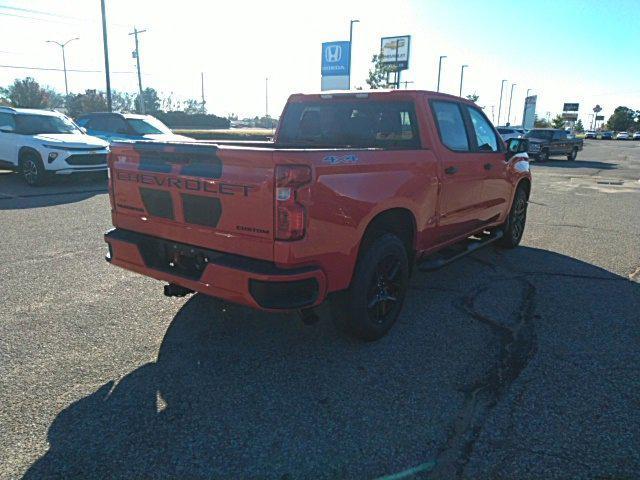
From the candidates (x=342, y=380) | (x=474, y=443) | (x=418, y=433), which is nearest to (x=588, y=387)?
(x=474, y=443)

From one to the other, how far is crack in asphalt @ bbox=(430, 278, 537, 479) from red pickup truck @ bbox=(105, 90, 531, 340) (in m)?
0.78

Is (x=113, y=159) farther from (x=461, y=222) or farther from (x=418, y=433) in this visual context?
(x=461, y=222)

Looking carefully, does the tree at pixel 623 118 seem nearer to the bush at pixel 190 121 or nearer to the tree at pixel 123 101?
the bush at pixel 190 121

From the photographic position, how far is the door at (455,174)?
450 centimetres

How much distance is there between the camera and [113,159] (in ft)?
12.5

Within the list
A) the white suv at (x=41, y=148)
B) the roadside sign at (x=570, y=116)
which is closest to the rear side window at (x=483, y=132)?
the white suv at (x=41, y=148)

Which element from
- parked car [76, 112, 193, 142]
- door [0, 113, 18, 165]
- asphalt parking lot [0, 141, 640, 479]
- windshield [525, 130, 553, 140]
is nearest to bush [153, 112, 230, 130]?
windshield [525, 130, 553, 140]

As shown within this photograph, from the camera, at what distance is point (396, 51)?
132 ft

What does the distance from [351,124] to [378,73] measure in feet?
132

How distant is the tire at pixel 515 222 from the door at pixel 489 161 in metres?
0.51

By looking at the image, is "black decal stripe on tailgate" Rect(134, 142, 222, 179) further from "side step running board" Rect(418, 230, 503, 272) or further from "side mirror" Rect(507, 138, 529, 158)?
"side mirror" Rect(507, 138, 529, 158)

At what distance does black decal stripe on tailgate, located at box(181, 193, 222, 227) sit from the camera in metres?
3.19

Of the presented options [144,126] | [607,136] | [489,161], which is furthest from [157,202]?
[607,136]

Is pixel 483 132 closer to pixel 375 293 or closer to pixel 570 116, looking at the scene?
pixel 375 293
